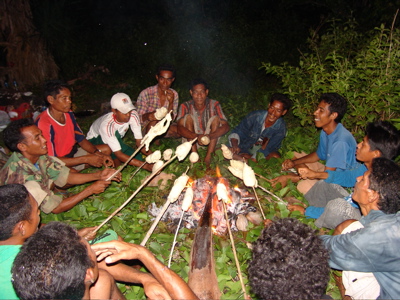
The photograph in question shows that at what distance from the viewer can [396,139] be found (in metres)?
3.09

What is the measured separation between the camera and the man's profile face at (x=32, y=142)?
10.6ft

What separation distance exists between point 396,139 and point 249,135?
258 centimetres

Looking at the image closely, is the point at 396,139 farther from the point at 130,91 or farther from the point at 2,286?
the point at 130,91

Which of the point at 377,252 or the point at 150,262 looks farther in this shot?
the point at 150,262

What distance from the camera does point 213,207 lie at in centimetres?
369

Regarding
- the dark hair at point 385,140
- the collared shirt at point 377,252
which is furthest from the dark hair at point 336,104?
the collared shirt at point 377,252

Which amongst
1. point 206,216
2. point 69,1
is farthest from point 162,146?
point 69,1

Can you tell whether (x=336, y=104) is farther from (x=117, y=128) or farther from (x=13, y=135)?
(x=13, y=135)

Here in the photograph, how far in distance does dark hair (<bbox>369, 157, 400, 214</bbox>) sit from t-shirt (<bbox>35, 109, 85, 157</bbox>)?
4248mm

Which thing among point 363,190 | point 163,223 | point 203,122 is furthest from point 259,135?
point 363,190

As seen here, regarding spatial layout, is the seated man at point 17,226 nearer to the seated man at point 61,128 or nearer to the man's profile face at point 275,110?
the seated man at point 61,128

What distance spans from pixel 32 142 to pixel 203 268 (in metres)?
2.62

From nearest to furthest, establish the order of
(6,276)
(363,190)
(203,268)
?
1. (6,276)
2. (363,190)
3. (203,268)

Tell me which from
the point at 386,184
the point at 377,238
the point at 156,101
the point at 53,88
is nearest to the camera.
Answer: the point at 377,238
